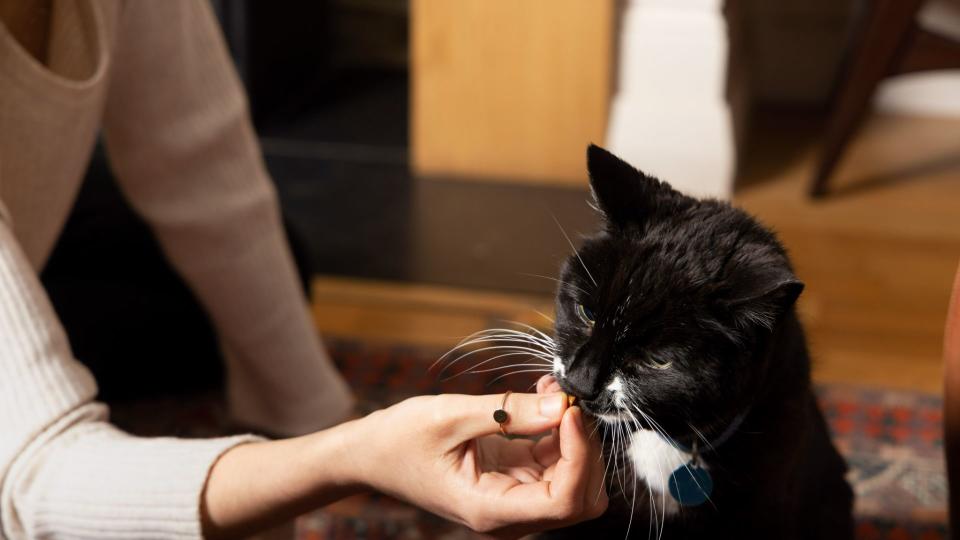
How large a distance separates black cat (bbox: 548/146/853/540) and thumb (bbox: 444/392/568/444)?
0.12 feet

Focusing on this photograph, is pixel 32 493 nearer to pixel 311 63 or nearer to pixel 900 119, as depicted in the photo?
pixel 311 63

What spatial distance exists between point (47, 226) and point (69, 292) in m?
0.41

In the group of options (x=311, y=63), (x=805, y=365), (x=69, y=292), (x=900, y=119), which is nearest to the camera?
(x=805, y=365)

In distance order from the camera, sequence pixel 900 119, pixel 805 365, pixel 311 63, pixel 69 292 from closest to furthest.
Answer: pixel 805 365
pixel 69 292
pixel 900 119
pixel 311 63

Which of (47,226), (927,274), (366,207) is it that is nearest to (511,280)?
(366,207)

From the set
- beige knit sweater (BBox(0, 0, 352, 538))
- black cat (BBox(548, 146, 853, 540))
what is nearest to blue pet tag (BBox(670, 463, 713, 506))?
black cat (BBox(548, 146, 853, 540))

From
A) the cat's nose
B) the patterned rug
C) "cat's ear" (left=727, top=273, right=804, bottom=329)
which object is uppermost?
"cat's ear" (left=727, top=273, right=804, bottom=329)

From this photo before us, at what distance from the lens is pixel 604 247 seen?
29.0 inches

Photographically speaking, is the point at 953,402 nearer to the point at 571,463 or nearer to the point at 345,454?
the point at 571,463

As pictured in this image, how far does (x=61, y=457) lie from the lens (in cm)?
70

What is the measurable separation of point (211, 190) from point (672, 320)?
662 millimetres

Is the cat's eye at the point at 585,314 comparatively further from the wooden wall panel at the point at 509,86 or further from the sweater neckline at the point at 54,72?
the wooden wall panel at the point at 509,86

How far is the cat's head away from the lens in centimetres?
68

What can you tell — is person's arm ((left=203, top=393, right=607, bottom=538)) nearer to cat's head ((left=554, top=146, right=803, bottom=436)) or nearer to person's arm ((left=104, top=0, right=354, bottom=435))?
cat's head ((left=554, top=146, right=803, bottom=436))
